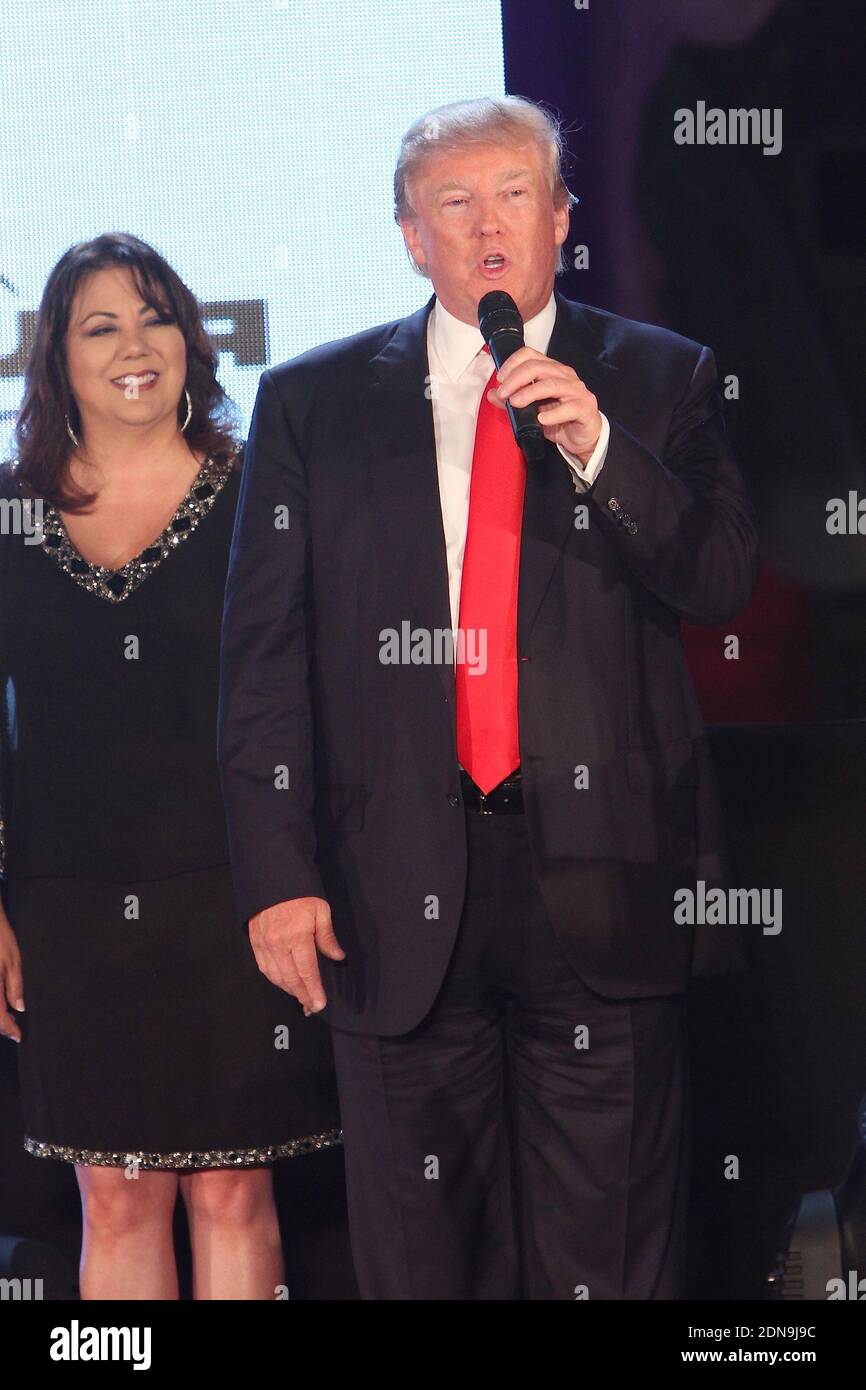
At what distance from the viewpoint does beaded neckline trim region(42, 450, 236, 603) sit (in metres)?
2.51

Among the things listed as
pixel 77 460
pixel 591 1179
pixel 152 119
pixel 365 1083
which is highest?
pixel 152 119

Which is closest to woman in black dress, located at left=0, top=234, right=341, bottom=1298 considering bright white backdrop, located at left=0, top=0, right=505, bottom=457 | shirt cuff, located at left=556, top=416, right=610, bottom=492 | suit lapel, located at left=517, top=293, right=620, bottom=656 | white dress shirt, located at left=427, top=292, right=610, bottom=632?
bright white backdrop, located at left=0, top=0, right=505, bottom=457

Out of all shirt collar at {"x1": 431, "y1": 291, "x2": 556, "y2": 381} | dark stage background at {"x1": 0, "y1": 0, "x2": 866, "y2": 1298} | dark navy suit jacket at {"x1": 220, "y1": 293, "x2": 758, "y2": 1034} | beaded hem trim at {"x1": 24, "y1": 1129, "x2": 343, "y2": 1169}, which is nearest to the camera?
dark navy suit jacket at {"x1": 220, "y1": 293, "x2": 758, "y2": 1034}

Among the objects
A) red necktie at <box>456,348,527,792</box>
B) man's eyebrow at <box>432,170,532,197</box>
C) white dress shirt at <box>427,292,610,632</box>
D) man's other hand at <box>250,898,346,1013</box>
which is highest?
man's eyebrow at <box>432,170,532,197</box>

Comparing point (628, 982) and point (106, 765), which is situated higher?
point (106, 765)

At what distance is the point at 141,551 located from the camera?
8.29ft

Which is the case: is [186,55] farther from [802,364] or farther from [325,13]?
[802,364]

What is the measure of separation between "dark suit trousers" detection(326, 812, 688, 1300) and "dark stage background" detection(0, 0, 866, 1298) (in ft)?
2.44

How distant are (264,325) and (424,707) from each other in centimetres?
94

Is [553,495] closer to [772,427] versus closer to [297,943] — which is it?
[297,943]

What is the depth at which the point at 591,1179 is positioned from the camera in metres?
2.01

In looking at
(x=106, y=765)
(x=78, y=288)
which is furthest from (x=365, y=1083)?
(x=78, y=288)

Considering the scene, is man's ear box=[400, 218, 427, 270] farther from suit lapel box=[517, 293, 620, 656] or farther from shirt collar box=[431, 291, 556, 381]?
suit lapel box=[517, 293, 620, 656]

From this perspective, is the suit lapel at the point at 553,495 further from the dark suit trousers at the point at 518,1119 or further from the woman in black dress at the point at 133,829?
→ the woman in black dress at the point at 133,829
